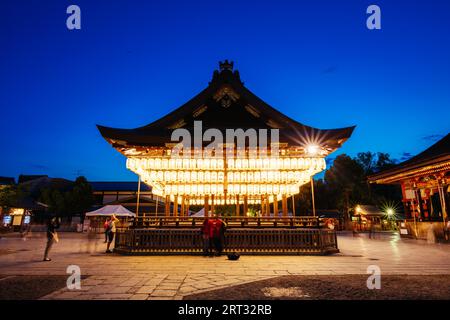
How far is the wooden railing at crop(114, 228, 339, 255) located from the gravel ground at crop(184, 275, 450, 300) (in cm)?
485

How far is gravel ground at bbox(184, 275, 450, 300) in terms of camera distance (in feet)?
16.2

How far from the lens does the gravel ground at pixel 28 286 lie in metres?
5.08

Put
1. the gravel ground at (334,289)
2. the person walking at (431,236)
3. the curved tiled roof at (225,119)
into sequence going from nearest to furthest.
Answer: the gravel ground at (334,289) < the curved tiled roof at (225,119) < the person walking at (431,236)

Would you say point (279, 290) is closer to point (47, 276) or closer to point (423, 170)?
point (47, 276)

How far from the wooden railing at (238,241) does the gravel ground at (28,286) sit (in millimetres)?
4912

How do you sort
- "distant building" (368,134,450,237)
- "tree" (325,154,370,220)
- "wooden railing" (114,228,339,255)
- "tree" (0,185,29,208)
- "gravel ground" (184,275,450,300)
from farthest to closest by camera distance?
"tree" (325,154,370,220) < "tree" (0,185,29,208) < "distant building" (368,134,450,237) < "wooden railing" (114,228,339,255) < "gravel ground" (184,275,450,300)

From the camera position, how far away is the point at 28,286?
5832 millimetres

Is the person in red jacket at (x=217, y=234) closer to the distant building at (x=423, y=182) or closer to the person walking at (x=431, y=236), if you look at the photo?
the distant building at (x=423, y=182)

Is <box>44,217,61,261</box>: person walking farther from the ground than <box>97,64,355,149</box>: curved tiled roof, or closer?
closer

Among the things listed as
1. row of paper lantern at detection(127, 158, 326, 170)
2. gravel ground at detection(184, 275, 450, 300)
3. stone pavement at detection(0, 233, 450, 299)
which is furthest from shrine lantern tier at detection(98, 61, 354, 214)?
gravel ground at detection(184, 275, 450, 300)

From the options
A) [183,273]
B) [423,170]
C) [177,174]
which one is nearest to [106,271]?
[183,273]

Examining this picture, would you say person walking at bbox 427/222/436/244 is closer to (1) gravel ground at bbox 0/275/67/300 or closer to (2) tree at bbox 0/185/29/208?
(1) gravel ground at bbox 0/275/67/300

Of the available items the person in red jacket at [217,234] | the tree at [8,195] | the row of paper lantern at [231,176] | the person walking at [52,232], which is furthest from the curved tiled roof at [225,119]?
the tree at [8,195]

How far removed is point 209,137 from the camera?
12.4 metres
